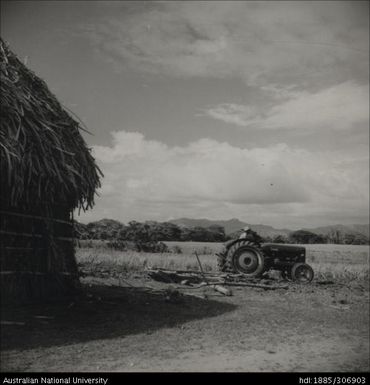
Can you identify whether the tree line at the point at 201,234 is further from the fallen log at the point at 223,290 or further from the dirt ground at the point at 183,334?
the dirt ground at the point at 183,334

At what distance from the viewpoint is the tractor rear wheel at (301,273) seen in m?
17.5

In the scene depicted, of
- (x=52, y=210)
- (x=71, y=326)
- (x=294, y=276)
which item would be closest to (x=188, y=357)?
(x=71, y=326)

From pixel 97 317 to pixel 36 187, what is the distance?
2825 millimetres

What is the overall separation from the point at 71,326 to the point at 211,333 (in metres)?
2.42

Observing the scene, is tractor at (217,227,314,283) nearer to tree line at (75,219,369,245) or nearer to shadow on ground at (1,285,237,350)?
shadow on ground at (1,285,237,350)

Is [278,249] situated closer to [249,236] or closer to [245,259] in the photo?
[249,236]

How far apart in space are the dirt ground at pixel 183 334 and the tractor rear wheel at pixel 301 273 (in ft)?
16.0

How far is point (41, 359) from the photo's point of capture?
6.01 metres

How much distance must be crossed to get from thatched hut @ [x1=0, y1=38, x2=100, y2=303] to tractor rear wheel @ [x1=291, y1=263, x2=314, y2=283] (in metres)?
9.38

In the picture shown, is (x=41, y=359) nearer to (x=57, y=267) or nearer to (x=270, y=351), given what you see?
(x=270, y=351)

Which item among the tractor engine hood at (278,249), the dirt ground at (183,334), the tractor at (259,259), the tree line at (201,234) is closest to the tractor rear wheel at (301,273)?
the tractor at (259,259)

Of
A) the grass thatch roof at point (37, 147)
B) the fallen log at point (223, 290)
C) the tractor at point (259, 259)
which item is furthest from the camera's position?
the tractor at point (259, 259)

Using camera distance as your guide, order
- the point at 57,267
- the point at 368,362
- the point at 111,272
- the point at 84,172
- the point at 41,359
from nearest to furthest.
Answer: the point at 41,359
the point at 368,362
the point at 57,267
the point at 84,172
the point at 111,272

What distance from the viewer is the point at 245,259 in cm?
1788
